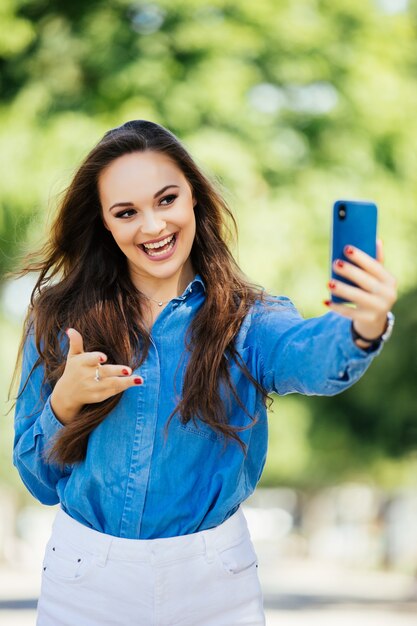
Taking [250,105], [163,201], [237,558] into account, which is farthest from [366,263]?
[250,105]

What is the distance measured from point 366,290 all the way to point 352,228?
0.14 meters

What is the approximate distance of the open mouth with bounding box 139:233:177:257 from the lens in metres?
2.76

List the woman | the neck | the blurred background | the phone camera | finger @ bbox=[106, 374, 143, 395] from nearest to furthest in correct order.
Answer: the phone camera → finger @ bbox=[106, 374, 143, 395] → the woman → the neck → the blurred background

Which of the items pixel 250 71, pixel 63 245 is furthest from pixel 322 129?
pixel 63 245

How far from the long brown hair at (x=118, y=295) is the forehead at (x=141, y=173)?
2 cm

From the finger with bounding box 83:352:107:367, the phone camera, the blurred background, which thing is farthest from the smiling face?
the blurred background

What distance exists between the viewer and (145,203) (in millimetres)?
2736

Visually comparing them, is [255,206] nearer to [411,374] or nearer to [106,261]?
[411,374]

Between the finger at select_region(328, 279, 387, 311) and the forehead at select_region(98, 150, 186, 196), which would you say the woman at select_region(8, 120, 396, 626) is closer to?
the forehead at select_region(98, 150, 186, 196)

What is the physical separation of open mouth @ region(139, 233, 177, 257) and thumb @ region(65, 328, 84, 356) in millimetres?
284

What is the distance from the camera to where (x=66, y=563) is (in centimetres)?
267

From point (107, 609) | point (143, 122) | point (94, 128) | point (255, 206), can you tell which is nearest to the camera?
point (107, 609)

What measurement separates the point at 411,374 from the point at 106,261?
11.7 m

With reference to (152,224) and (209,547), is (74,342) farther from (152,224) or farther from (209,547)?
(209,547)
